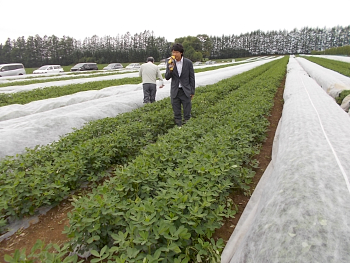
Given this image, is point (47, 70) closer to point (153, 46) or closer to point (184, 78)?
point (184, 78)

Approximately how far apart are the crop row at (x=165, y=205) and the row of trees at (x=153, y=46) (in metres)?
59.5

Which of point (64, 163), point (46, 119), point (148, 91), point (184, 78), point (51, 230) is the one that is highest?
point (184, 78)

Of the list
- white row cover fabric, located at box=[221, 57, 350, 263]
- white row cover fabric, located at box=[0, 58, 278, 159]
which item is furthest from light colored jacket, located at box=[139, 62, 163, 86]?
white row cover fabric, located at box=[221, 57, 350, 263]

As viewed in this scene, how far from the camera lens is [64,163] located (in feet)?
10.3

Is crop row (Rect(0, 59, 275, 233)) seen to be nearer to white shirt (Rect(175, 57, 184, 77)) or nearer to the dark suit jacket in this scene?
the dark suit jacket

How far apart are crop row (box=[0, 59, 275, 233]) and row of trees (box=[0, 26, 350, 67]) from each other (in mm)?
57728

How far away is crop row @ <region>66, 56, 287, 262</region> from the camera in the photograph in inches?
65.7

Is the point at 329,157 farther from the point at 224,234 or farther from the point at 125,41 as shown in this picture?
the point at 125,41

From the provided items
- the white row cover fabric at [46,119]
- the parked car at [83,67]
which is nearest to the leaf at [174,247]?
the white row cover fabric at [46,119]

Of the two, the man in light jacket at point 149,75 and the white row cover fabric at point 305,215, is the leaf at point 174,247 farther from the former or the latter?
the man in light jacket at point 149,75

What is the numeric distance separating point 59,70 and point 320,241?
31.3 meters

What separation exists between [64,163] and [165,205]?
1906 millimetres

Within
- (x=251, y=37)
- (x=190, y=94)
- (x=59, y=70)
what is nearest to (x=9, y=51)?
(x=59, y=70)

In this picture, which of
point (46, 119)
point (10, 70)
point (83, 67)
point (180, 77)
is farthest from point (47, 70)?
point (180, 77)
